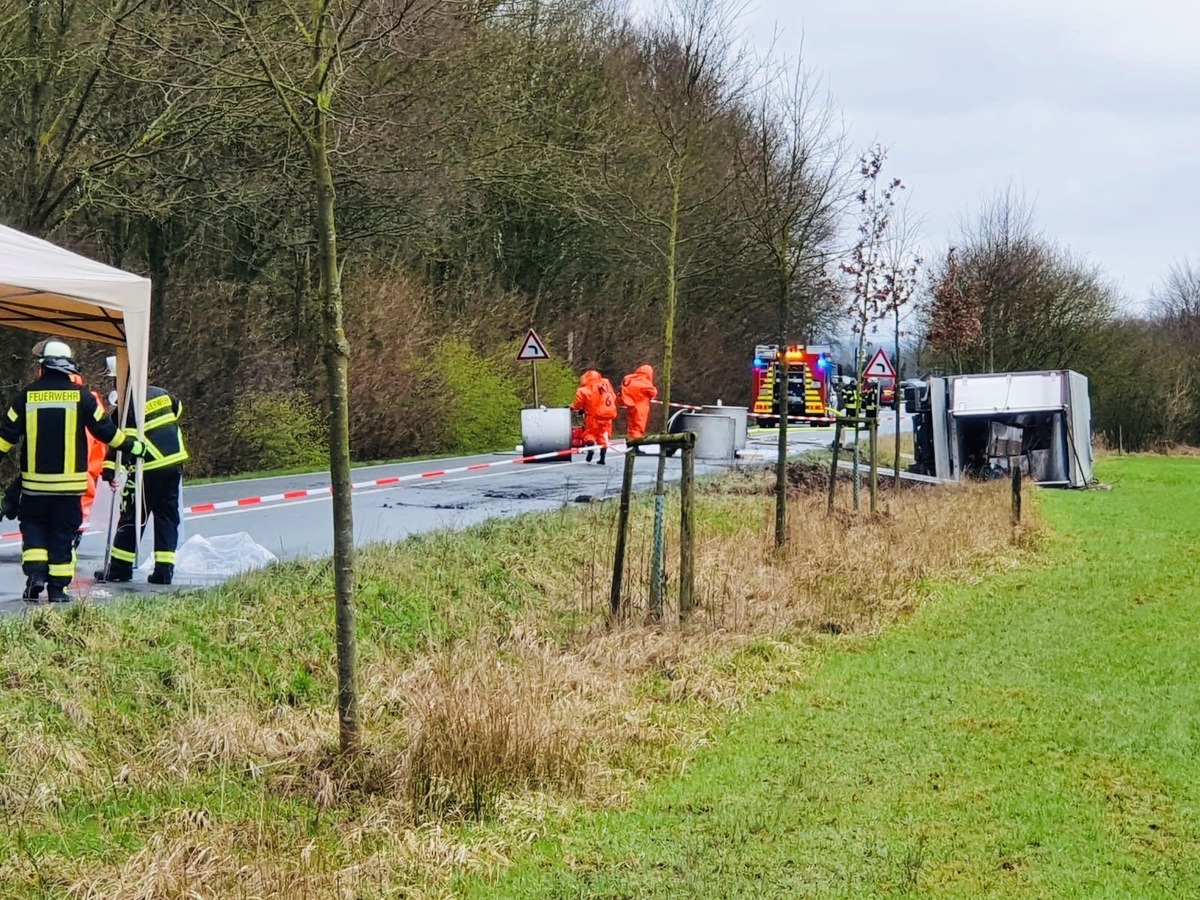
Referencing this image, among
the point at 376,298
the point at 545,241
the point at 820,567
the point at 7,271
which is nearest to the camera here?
the point at 7,271

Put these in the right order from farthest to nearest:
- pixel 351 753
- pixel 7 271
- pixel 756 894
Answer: pixel 7 271 < pixel 351 753 < pixel 756 894

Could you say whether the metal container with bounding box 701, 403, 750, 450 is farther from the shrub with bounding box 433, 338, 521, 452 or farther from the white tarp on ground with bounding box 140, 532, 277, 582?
the white tarp on ground with bounding box 140, 532, 277, 582

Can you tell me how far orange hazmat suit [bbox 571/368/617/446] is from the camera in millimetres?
23203

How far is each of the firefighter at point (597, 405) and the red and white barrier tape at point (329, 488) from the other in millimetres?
584

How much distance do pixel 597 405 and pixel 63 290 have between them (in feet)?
51.3

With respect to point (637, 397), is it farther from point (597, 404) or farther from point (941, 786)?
point (941, 786)

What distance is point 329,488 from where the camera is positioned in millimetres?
19969

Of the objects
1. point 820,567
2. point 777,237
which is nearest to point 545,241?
point 777,237

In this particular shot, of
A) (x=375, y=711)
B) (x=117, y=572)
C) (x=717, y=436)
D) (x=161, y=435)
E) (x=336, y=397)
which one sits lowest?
(x=375, y=711)

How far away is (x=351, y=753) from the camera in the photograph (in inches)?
247

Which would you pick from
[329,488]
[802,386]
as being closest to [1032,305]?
[802,386]

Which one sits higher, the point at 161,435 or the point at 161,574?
the point at 161,435

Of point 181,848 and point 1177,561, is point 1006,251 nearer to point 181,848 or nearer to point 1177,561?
point 1177,561

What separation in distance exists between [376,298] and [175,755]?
70.5 feet
